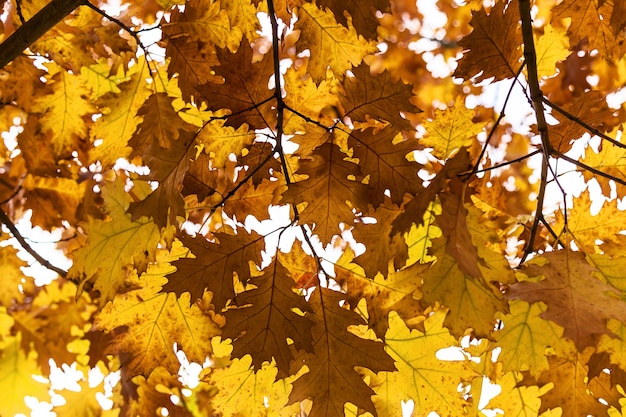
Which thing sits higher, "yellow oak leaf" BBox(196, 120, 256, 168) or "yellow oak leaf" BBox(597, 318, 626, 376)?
"yellow oak leaf" BBox(196, 120, 256, 168)

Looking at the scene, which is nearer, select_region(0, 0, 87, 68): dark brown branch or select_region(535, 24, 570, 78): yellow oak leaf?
select_region(0, 0, 87, 68): dark brown branch

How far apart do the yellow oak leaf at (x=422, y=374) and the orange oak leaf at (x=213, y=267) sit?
443 millimetres

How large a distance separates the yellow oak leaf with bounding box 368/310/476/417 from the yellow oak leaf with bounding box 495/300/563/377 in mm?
185

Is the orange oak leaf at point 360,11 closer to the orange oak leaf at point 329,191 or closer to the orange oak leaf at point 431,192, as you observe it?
the orange oak leaf at point 329,191

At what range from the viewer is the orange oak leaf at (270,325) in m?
1.19

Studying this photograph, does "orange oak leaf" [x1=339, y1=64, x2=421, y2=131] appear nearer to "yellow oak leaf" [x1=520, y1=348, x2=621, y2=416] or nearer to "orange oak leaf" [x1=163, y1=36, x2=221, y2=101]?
"orange oak leaf" [x1=163, y1=36, x2=221, y2=101]

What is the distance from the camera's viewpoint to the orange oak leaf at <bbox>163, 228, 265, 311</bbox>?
1.25 meters

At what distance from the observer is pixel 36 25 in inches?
50.6

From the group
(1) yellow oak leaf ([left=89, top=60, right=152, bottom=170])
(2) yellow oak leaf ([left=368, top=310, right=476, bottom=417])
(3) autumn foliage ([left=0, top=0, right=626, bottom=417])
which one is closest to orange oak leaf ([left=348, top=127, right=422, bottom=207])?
(3) autumn foliage ([left=0, top=0, right=626, bottom=417])

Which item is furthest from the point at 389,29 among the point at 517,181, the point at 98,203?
the point at 98,203

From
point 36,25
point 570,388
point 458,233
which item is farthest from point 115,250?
point 570,388

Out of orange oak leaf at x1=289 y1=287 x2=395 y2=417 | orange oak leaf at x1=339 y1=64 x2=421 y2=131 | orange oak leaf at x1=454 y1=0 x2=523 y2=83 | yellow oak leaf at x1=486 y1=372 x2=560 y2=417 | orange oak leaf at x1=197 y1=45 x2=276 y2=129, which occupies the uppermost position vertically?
orange oak leaf at x1=454 y1=0 x2=523 y2=83

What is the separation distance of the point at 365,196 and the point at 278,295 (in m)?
0.27

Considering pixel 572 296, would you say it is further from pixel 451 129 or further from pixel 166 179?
pixel 166 179
